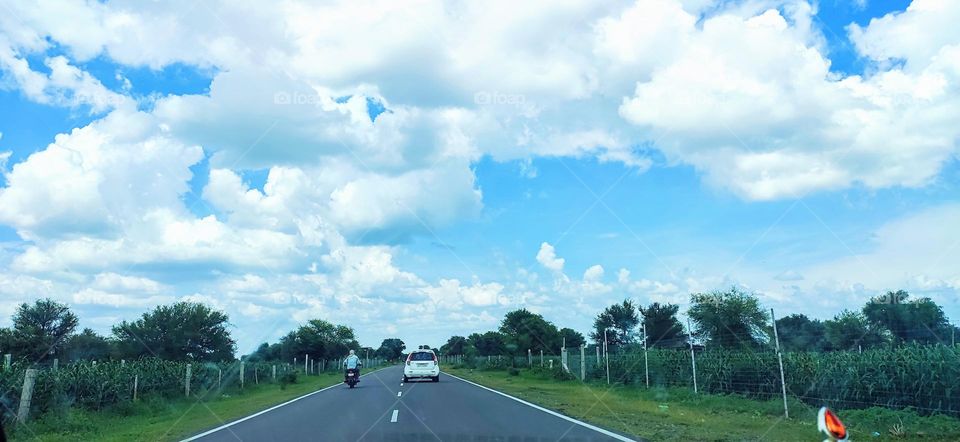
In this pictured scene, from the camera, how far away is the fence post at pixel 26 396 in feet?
53.7

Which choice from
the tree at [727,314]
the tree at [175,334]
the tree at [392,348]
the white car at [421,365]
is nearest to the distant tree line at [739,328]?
the tree at [727,314]

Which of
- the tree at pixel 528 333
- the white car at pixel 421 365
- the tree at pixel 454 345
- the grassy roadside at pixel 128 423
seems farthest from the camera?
the tree at pixel 454 345

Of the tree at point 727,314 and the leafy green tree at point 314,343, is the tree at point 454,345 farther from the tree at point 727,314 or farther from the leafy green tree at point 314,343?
the tree at point 727,314

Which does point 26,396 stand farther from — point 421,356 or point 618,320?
point 618,320

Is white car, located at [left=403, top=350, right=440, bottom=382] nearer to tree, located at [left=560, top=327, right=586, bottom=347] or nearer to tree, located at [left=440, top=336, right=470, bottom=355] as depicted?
tree, located at [left=560, top=327, right=586, bottom=347]

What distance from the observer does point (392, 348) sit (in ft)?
622

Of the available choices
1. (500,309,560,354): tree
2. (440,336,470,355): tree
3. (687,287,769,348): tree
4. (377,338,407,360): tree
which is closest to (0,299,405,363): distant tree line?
(500,309,560,354): tree

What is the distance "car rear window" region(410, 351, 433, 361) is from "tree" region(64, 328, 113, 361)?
38210 mm

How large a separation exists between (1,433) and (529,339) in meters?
75.7

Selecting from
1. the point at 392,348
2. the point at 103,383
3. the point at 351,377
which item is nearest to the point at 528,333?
the point at 351,377

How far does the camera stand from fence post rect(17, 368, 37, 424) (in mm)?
16359

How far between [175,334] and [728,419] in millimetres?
61119

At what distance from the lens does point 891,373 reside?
14961 mm

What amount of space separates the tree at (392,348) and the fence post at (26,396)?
163 metres
